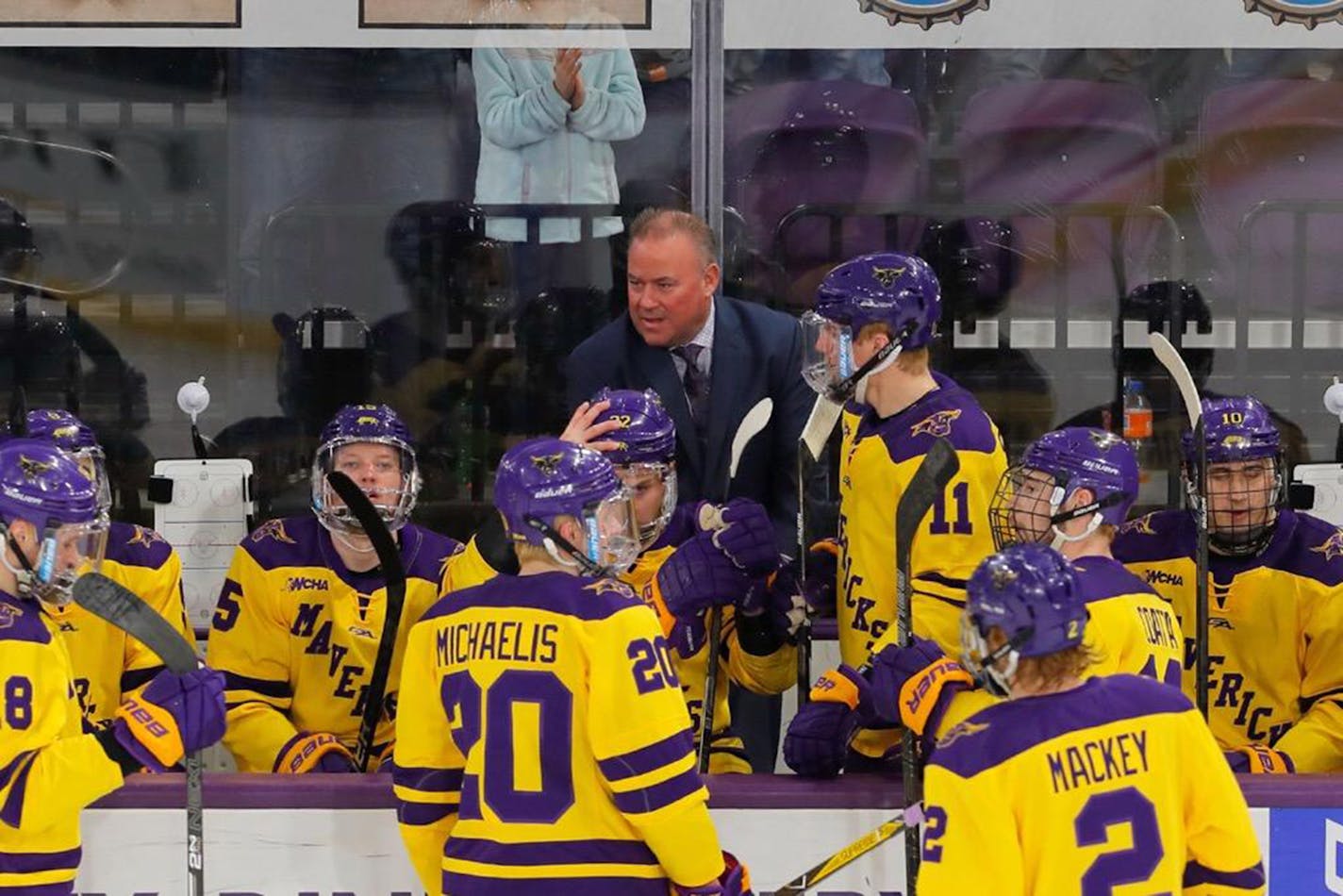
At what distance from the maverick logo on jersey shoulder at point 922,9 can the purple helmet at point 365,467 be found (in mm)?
1614

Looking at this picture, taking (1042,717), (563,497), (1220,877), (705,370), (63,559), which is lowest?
(1220,877)

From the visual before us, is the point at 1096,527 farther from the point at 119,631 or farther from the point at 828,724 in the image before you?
the point at 119,631

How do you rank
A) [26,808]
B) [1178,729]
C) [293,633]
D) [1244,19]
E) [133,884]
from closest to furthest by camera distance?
[1178,729] < [26,808] < [133,884] < [293,633] < [1244,19]

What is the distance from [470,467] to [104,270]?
943mm

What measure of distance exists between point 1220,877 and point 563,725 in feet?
2.76

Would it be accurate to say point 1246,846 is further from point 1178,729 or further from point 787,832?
point 787,832

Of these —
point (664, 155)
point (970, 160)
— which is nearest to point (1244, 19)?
point (970, 160)

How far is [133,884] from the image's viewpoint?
9.73 ft

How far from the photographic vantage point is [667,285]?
3859 mm

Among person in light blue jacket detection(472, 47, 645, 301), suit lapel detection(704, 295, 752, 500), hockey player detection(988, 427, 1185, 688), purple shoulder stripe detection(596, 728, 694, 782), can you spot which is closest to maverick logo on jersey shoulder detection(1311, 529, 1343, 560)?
hockey player detection(988, 427, 1185, 688)

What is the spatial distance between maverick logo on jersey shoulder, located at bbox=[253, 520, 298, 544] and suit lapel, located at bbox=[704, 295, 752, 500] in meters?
0.84

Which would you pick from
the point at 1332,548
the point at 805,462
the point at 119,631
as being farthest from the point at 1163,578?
the point at 119,631

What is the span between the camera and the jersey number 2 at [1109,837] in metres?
2.34

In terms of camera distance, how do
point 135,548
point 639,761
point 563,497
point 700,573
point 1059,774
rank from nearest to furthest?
1. point 1059,774
2. point 639,761
3. point 563,497
4. point 700,573
5. point 135,548
